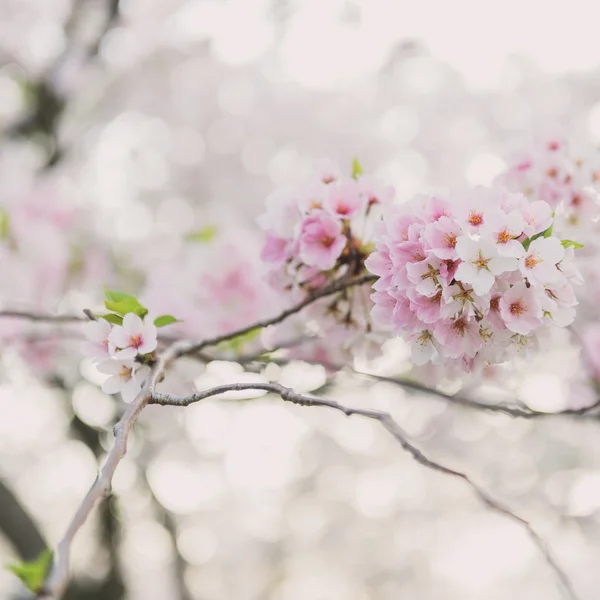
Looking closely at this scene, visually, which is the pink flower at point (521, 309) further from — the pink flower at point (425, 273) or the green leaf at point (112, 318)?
the green leaf at point (112, 318)

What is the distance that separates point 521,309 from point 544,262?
55 mm

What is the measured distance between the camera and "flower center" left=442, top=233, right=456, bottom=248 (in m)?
0.72

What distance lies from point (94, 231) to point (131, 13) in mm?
1632

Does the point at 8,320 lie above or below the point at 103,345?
below

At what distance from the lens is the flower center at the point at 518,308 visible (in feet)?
2.33

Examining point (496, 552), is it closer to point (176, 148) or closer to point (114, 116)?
point (176, 148)

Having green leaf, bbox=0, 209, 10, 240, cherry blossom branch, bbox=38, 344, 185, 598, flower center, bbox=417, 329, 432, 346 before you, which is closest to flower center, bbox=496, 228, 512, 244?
flower center, bbox=417, 329, 432, 346

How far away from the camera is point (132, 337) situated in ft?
2.60

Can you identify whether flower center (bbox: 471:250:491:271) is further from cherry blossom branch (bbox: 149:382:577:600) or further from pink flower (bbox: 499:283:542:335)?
cherry blossom branch (bbox: 149:382:577:600)

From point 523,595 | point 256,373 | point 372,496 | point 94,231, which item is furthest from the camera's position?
point 523,595

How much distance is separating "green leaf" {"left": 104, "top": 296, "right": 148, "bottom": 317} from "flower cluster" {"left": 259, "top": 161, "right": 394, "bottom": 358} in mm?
215

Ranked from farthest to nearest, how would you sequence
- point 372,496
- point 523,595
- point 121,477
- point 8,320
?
1. point 523,595
2. point 372,496
3. point 121,477
4. point 8,320

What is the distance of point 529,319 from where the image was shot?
709mm

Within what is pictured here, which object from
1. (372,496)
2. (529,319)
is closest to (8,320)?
(529,319)
